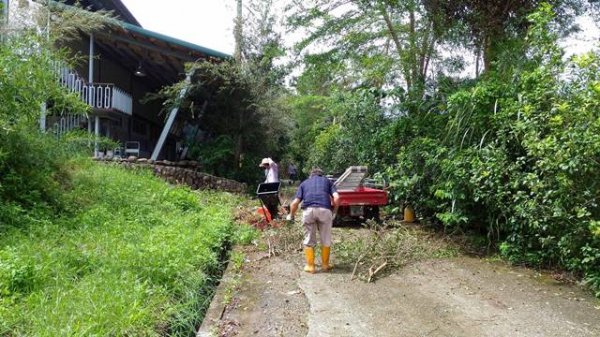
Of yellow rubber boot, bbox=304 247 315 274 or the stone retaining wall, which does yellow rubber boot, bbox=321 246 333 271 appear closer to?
yellow rubber boot, bbox=304 247 315 274

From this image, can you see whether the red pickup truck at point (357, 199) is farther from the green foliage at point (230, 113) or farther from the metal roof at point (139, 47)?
the green foliage at point (230, 113)

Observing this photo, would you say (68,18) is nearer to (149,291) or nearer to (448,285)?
(149,291)

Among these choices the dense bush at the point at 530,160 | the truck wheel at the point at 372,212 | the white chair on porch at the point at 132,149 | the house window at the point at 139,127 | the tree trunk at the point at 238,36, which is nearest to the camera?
the dense bush at the point at 530,160

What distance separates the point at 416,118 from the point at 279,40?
11.3m

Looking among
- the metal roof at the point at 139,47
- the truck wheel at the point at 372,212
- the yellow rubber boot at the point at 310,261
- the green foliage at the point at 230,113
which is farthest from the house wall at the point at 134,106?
the yellow rubber boot at the point at 310,261

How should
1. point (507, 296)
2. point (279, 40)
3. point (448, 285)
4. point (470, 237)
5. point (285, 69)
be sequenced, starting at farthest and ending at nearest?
1. point (279, 40)
2. point (285, 69)
3. point (470, 237)
4. point (448, 285)
5. point (507, 296)

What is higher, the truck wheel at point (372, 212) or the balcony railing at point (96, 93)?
the balcony railing at point (96, 93)

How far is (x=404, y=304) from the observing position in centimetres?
577

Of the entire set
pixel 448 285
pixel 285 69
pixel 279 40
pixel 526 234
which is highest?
pixel 279 40

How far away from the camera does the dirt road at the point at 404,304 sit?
500cm

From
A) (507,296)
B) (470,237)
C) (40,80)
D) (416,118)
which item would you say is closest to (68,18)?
(40,80)

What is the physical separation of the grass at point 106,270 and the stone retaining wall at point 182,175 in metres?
6.29

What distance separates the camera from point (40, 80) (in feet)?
26.5

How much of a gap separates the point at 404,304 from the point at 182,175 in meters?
12.4
